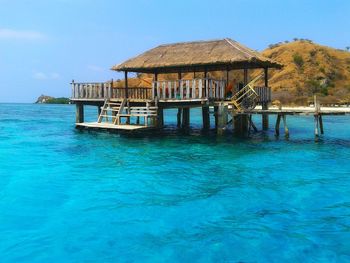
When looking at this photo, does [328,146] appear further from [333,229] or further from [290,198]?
[333,229]

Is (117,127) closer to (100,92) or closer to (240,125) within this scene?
(100,92)

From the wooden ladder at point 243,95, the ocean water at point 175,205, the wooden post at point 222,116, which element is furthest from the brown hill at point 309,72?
the ocean water at point 175,205

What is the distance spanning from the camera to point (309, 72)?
77375mm

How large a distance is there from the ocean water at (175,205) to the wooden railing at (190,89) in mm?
3832

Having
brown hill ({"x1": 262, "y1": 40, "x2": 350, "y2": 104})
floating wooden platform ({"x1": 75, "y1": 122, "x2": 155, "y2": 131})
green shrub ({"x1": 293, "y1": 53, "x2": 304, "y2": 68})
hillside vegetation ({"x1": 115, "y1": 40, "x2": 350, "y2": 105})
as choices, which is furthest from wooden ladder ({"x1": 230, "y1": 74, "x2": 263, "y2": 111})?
green shrub ({"x1": 293, "y1": 53, "x2": 304, "y2": 68})

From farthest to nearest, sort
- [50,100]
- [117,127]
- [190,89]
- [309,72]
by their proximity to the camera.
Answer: [50,100] < [309,72] < [117,127] < [190,89]

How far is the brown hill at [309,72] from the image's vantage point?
214 feet

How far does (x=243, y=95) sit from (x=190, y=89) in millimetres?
3028

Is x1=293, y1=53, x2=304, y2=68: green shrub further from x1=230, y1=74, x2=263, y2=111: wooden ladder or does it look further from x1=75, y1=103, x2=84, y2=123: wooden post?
x1=75, y1=103, x2=84, y2=123: wooden post

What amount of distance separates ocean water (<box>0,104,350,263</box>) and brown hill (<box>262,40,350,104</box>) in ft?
144

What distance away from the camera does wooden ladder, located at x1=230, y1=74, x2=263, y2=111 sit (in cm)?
2242

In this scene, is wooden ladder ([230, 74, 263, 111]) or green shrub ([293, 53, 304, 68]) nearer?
wooden ladder ([230, 74, 263, 111])

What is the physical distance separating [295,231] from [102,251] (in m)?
4.16

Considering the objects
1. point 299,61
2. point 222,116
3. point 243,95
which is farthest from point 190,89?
point 299,61
